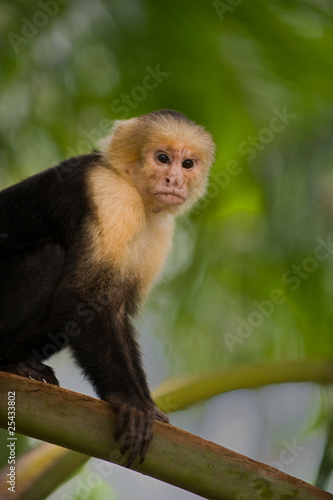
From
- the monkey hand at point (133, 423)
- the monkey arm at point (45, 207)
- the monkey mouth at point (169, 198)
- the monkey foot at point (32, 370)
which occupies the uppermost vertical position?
the monkey mouth at point (169, 198)

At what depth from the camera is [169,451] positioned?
99.0 inches

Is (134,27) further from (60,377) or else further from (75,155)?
(60,377)

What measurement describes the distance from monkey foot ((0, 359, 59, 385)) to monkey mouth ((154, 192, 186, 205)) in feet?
3.48

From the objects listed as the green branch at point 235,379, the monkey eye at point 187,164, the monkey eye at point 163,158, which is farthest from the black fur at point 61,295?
the monkey eye at point 187,164

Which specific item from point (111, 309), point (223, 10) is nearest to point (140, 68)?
point (223, 10)

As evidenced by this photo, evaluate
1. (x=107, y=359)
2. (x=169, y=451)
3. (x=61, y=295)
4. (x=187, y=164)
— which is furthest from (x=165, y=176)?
(x=169, y=451)

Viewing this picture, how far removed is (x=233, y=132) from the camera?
12.4 ft

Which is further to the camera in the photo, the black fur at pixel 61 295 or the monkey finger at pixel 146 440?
the black fur at pixel 61 295

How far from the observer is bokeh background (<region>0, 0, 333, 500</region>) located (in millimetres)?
3539

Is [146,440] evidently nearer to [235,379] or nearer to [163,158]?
[235,379]

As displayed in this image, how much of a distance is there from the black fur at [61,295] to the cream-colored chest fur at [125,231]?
0.06 metres

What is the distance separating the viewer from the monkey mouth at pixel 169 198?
353 cm

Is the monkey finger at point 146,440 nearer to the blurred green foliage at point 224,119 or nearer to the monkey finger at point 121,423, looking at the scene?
the monkey finger at point 121,423

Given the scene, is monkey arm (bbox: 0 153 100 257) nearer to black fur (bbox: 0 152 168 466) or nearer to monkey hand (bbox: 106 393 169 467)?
black fur (bbox: 0 152 168 466)
